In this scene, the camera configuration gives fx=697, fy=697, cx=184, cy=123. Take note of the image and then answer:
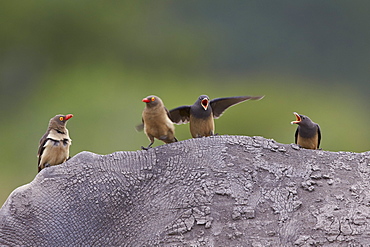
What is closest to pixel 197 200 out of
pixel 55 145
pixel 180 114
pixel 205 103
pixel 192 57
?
pixel 205 103

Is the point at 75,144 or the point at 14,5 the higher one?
the point at 14,5

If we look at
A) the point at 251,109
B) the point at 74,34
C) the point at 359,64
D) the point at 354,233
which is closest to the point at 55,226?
the point at 354,233

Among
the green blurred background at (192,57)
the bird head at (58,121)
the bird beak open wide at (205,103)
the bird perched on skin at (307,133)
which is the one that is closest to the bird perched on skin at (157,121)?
the bird beak open wide at (205,103)

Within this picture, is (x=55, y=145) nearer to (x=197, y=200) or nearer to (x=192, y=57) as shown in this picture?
(x=197, y=200)

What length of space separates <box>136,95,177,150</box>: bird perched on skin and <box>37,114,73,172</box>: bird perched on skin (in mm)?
397

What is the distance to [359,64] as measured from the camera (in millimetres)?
13555

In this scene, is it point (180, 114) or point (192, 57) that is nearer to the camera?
point (180, 114)

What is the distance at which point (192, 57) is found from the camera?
46.4ft

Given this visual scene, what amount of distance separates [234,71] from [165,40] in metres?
1.50

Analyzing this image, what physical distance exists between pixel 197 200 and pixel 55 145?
91 centimetres

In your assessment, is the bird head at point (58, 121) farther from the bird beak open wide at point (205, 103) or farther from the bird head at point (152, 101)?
the bird beak open wide at point (205, 103)

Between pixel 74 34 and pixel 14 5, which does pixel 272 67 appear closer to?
pixel 74 34

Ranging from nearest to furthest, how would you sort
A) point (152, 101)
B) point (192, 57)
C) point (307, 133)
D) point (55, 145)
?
point (55, 145)
point (307, 133)
point (152, 101)
point (192, 57)

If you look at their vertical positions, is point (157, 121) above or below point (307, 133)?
above
